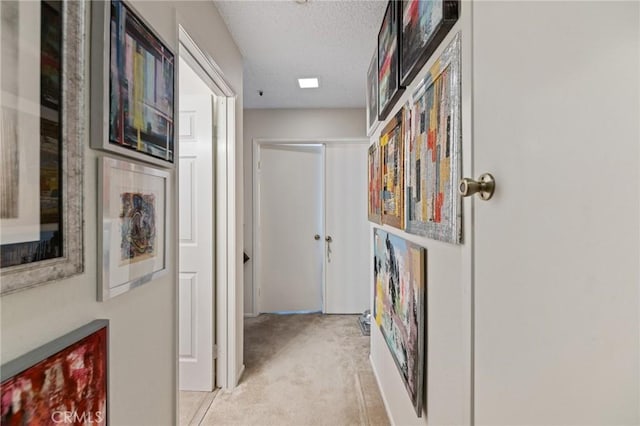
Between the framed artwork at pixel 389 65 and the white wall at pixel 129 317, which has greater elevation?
the framed artwork at pixel 389 65

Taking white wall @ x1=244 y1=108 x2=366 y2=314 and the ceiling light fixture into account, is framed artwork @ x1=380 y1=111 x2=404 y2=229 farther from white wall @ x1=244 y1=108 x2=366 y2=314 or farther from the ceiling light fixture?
white wall @ x1=244 y1=108 x2=366 y2=314

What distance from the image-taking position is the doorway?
7.11 feet

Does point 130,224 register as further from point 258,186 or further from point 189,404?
point 258,186

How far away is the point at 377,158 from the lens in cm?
210

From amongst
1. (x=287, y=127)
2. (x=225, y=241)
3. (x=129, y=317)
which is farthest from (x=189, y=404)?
(x=287, y=127)

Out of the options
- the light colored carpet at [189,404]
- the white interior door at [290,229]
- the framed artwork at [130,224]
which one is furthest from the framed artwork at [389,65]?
the light colored carpet at [189,404]

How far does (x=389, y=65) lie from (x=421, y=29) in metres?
0.49

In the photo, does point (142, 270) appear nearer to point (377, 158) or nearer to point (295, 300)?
point (377, 158)

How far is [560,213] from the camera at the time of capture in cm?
47

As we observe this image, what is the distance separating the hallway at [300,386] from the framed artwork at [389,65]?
1877mm

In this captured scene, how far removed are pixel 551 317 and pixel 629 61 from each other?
365 mm

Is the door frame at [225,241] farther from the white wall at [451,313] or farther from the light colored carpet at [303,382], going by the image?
the white wall at [451,313]

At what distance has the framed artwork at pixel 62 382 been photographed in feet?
2.05

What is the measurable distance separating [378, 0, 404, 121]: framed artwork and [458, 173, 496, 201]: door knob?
0.83 m
